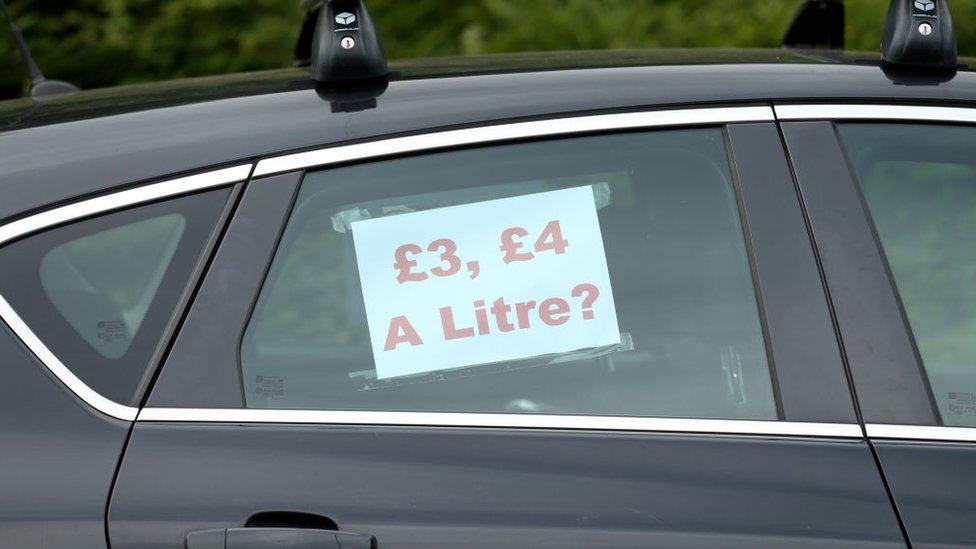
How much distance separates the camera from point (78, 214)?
1.69 metres

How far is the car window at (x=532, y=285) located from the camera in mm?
1713

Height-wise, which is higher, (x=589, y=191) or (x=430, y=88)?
(x=430, y=88)

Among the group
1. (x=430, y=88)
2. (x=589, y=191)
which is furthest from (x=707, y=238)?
(x=430, y=88)

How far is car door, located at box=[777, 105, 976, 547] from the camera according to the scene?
1638mm

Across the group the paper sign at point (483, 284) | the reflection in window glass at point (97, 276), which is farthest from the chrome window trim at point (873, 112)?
the reflection in window glass at point (97, 276)

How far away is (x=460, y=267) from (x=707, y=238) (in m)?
0.38

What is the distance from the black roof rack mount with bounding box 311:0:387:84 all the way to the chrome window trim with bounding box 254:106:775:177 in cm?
20

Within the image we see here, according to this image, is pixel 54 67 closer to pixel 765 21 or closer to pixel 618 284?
pixel 765 21

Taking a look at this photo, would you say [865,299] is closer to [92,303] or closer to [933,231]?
[933,231]

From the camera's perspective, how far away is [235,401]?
1656mm

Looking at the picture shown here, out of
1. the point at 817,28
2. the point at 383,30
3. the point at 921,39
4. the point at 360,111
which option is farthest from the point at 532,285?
the point at 383,30

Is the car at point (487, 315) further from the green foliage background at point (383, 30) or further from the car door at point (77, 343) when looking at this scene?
the green foliage background at point (383, 30)

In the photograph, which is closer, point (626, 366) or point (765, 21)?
point (626, 366)

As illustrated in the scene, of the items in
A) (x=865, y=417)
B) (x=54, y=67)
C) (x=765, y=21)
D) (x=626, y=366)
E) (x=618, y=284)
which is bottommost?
(x=865, y=417)
